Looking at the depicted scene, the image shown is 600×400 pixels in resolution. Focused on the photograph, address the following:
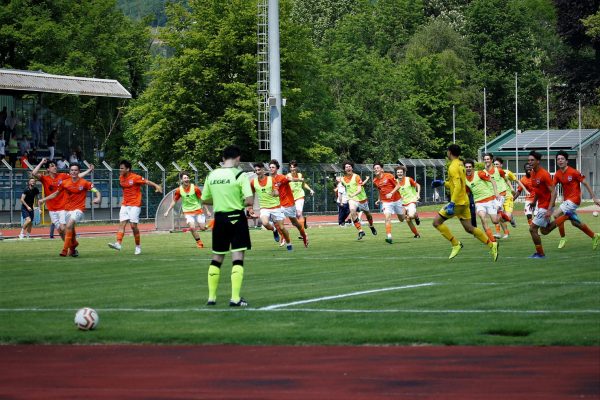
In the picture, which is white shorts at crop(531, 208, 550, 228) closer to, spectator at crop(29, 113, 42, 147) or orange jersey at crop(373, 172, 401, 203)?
orange jersey at crop(373, 172, 401, 203)

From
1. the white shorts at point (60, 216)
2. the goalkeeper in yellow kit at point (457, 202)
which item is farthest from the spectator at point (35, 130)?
the goalkeeper in yellow kit at point (457, 202)

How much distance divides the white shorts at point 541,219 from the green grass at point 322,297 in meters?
0.73

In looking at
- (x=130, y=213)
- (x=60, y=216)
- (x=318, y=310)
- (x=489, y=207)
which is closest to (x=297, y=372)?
(x=318, y=310)

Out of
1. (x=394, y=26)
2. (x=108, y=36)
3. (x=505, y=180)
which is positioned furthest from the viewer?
(x=394, y=26)

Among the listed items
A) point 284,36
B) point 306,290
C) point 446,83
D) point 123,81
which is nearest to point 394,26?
point 446,83

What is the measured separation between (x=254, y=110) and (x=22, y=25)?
1480 centimetres

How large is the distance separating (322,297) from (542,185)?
9505mm

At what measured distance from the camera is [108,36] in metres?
78.3

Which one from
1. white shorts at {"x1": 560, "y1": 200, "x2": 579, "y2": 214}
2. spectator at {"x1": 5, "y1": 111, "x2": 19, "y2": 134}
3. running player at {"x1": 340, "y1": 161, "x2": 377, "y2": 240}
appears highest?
spectator at {"x1": 5, "y1": 111, "x2": 19, "y2": 134}

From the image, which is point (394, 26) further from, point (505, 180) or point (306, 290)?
point (306, 290)

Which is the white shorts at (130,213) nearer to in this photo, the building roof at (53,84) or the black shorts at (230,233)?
the black shorts at (230,233)

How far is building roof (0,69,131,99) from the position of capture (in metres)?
54.5

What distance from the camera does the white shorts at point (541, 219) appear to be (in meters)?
24.0

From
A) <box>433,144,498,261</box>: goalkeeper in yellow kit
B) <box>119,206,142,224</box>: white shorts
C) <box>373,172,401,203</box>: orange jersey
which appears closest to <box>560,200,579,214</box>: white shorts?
<box>433,144,498,261</box>: goalkeeper in yellow kit
